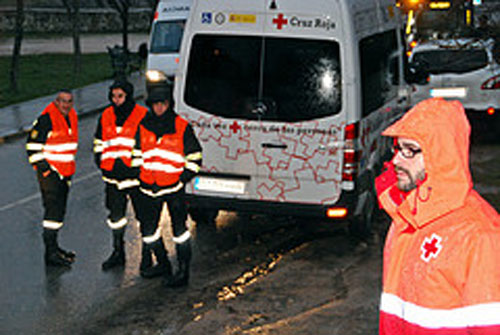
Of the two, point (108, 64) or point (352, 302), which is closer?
point (352, 302)

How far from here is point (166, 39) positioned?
1958 centimetres

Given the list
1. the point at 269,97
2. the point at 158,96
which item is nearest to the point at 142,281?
Result: the point at 158,96

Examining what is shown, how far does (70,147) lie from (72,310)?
1.84 metres

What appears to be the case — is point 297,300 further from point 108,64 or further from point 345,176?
point 108,64

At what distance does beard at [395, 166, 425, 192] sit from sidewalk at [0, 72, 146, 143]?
45.9 feet

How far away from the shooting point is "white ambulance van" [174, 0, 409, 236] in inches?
311

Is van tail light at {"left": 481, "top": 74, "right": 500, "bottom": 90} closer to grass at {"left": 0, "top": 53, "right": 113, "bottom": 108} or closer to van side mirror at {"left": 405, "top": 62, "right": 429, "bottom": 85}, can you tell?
van side mirror at {"left": 405, "top": 62, "right": 429, "bottom": 85}

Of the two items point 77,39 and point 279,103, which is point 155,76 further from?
point 279,103

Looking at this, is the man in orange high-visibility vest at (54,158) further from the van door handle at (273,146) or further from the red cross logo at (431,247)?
the red cross logo at (431,247)

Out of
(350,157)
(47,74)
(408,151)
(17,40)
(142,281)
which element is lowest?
(47,74)

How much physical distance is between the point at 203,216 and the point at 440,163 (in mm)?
6713

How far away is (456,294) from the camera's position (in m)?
2.88

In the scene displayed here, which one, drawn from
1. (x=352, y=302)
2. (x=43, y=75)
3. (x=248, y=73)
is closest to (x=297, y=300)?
(x=352, y=302)

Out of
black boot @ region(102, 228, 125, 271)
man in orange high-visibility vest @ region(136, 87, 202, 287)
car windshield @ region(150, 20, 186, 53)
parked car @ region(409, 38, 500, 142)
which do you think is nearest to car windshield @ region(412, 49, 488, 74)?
parked car @ region(409, 38, 500, 142)
